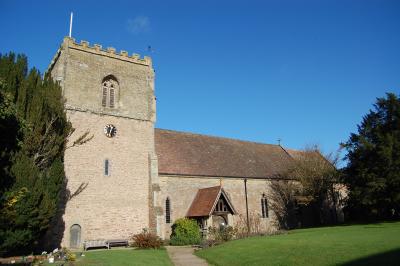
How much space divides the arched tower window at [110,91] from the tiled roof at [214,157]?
5.60 metres

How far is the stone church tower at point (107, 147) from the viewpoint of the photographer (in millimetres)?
23234

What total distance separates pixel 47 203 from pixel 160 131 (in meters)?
15.4

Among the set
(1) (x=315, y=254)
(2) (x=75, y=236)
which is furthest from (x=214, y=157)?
(1) (x=315, y=254)

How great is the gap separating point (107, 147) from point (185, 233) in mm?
8369

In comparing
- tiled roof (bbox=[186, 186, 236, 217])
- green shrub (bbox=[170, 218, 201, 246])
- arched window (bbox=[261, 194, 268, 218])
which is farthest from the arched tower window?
arched window (bbox=[261, 194, 268, 218])

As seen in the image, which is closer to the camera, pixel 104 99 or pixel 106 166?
pixel 106 166

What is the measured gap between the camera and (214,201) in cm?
2595

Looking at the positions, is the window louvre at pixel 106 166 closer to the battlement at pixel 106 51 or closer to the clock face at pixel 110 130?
the clock face at pixel 110 130

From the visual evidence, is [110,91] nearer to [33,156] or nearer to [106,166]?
[106,166]

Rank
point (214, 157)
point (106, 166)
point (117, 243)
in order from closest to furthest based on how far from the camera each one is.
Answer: point (117, 243) → point (106, 166) → point (214, 157)

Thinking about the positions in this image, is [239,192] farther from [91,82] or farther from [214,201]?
[91,82]

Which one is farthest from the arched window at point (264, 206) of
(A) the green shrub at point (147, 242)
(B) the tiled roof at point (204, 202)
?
(A) the green shrub at point (147, 242)

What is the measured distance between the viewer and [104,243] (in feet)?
75.3

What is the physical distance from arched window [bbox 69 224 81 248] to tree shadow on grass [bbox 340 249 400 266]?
16.8 metres
